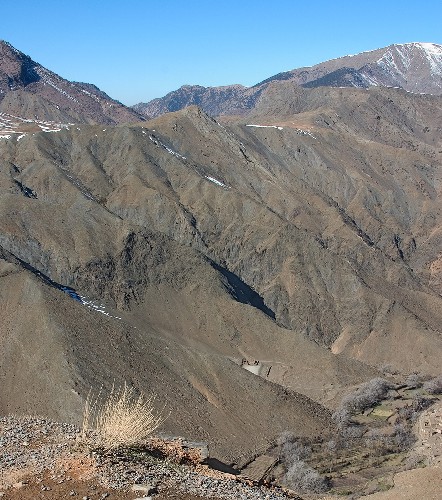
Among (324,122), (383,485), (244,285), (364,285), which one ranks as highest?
(324,122)

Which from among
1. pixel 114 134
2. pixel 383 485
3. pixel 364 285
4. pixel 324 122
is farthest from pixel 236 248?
pixel 324 122

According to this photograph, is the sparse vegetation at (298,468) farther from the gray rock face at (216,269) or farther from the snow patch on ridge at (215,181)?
the snow patch on ridge at (215,181)

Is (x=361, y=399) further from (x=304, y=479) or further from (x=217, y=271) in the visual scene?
(x=217, y=271)

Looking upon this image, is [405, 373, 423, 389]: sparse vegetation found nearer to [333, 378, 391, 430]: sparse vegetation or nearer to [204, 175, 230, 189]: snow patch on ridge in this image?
[333, 378, 391, 430]: sparse vegetation

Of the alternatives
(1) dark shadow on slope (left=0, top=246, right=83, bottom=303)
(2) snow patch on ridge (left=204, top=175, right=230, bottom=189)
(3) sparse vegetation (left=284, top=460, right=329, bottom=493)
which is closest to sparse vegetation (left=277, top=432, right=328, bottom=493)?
(3) sparse vegetation (left=284, top=460, right=329, bottom=493)

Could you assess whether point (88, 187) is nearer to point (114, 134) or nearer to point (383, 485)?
point (114, 134)

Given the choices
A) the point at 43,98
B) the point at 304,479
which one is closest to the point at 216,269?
the point at 304,479
